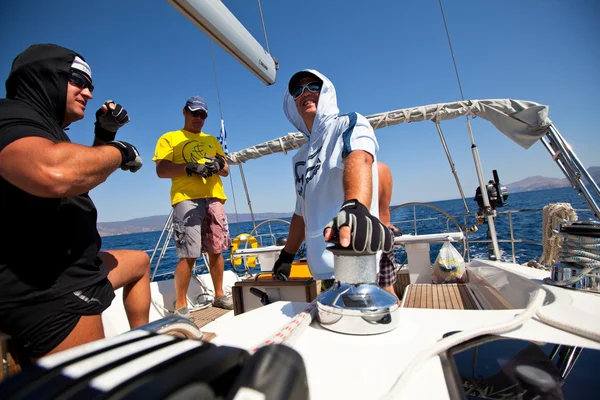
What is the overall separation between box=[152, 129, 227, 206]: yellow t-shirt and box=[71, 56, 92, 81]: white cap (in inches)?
54.3

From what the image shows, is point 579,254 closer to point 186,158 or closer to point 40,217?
point 40,217

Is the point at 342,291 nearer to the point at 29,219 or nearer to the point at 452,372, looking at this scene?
the point at 452,372

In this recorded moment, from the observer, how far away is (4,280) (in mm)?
769

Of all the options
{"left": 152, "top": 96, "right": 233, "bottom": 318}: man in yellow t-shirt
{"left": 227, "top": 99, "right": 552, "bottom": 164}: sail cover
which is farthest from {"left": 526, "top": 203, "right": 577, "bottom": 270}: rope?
{"left": 152, "top": 96, "right": 233, "bottom": 318}: man in yellow t-shirt

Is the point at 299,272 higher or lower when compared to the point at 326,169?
lower

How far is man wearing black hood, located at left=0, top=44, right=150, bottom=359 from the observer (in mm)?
736

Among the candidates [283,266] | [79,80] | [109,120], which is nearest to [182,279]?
[283,266]

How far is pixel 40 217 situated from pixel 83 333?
38cm

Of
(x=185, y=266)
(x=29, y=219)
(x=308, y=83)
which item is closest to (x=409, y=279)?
(x=185, y=266)

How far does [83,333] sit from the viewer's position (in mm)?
871

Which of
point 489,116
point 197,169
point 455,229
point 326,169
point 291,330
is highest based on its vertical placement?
point 489,116

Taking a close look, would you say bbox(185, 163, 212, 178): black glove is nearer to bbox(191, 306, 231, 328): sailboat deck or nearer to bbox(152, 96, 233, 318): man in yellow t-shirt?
bbox(152, 96, 233, 318): man in yellow t-shirt

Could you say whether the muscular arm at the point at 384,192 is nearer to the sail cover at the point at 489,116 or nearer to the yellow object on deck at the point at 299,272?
the yellow object on deck at the point at 299,272

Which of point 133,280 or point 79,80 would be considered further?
point 133,280
